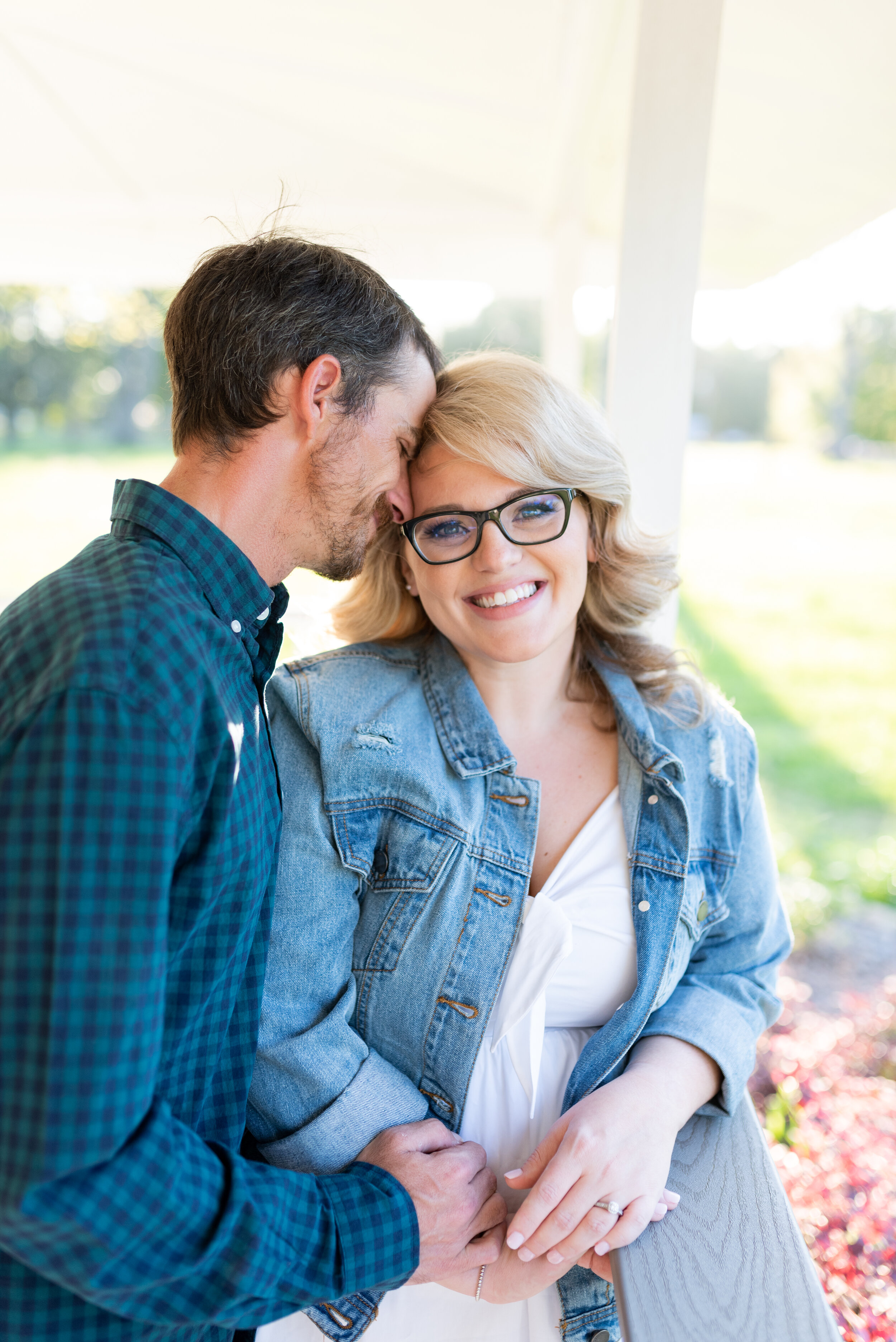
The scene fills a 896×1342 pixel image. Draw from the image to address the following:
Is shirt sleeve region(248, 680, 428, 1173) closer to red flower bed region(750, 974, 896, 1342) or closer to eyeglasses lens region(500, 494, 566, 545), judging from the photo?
eyeglasses lens region(500, 494, 566, 545)

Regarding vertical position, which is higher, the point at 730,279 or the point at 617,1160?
the point at 730,279

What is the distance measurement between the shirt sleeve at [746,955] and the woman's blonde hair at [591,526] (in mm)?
327

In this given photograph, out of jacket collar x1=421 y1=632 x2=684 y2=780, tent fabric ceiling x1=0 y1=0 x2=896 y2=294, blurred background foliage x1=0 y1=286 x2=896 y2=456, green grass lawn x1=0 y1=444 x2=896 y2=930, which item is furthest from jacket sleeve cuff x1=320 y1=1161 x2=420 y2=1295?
blurred background foliage x1=0 y1=286 x2=896 y2=456

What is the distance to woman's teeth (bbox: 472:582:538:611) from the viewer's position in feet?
6.28

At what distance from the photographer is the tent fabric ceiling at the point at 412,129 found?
3.02 meters

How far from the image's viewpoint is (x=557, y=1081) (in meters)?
1.79

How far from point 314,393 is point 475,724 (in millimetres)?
723

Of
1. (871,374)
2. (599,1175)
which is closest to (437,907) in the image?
(599,1175)

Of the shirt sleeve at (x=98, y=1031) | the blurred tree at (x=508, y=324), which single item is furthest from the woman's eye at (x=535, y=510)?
the blurred tree at (x=508, y=324)

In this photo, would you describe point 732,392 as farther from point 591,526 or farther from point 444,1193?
point 444,1193

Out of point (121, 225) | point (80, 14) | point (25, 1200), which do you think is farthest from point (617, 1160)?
point (121, 225)

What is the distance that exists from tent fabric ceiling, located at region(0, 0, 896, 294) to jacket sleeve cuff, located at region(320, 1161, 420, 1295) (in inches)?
70.7

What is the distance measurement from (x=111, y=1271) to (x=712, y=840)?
4.28 feet

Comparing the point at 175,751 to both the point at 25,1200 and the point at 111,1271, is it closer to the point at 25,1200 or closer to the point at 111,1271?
the point at 25,1200
